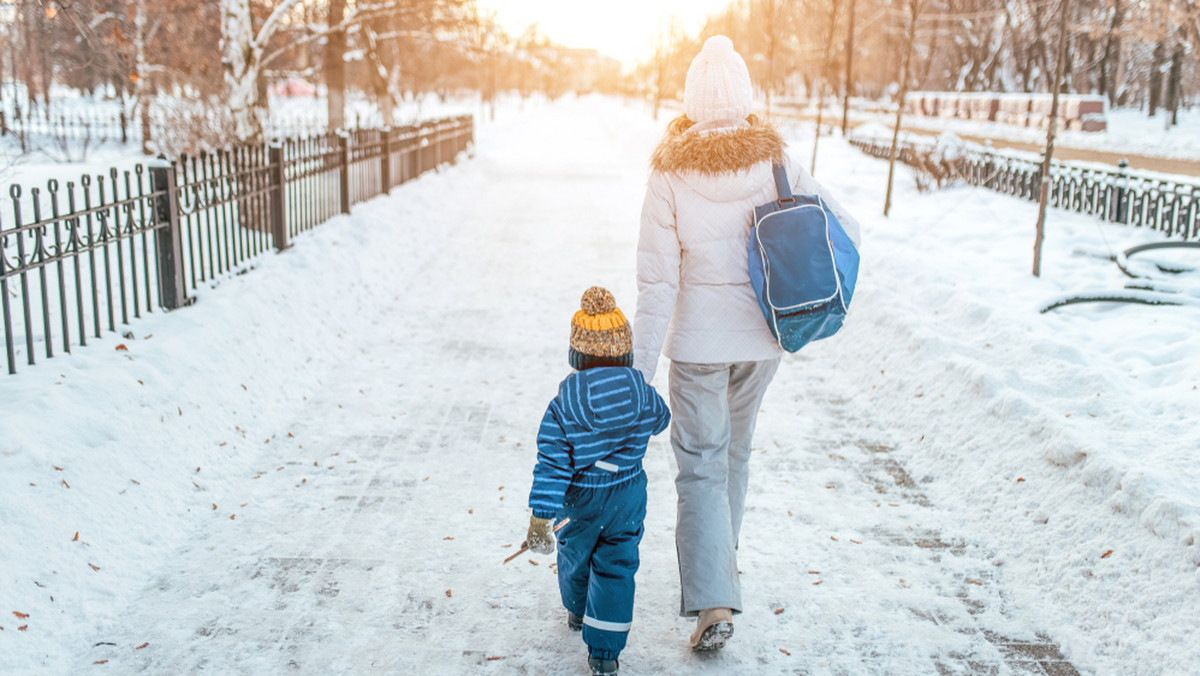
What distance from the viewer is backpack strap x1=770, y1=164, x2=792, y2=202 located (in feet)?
10.3

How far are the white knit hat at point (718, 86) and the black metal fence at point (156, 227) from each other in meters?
3.40

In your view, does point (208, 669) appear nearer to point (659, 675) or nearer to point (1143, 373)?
point (659, 675)

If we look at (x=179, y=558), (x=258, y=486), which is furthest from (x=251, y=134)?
(x=179, y=558)

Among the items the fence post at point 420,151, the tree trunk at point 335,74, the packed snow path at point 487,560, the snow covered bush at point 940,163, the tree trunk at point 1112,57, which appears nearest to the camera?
the packed snow path at point 487,560

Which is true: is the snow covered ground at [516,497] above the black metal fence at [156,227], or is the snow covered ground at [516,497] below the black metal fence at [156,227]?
below

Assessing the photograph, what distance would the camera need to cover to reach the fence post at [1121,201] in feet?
35.8

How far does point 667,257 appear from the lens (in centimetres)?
317

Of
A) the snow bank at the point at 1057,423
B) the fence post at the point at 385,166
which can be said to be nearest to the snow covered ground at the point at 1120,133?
the fence post at the point at 385,166

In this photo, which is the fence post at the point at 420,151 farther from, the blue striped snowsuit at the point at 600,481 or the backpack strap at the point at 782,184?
the blue striped snowsuit at the point at 600,481

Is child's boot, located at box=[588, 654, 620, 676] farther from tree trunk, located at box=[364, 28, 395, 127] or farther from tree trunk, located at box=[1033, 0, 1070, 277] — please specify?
tree trunk, located at box=[364, 28, 395, 127]

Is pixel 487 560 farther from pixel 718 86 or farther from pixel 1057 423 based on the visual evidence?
pixel 1057 423

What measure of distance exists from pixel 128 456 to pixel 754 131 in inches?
132

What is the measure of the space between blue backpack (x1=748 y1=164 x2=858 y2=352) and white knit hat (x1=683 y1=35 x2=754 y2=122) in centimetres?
29

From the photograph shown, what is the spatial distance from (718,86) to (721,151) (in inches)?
10.6
